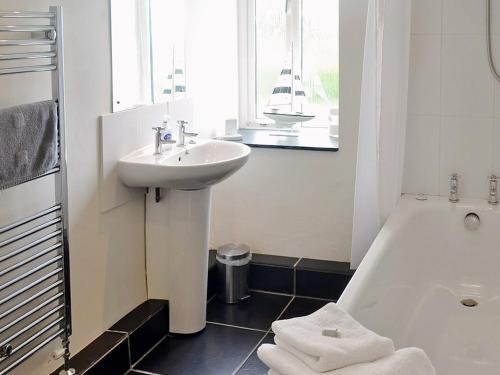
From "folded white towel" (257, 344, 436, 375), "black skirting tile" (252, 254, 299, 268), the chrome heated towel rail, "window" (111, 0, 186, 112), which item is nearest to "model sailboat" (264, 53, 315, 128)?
"window" (111, 0, 186, 112)

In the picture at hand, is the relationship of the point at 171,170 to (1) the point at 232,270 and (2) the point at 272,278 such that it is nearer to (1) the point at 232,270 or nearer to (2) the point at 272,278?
(1) the point at 232,270

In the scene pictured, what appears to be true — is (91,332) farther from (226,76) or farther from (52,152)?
(226,76)

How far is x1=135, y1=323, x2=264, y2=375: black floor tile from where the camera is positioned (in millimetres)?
3035

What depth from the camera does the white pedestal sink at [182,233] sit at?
10.5 feet

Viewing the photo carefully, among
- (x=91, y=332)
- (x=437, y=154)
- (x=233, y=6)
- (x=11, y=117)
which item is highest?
(x=233, y=6)

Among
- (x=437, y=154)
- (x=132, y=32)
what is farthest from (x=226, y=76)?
(x=437, y=154)

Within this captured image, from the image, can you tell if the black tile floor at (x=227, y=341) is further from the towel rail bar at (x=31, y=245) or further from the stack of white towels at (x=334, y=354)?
the stack of white towels at (x=334, y=354)

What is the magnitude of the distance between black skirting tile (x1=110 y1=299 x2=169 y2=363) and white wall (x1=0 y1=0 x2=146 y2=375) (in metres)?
0.07

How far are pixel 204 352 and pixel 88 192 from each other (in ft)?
2.78

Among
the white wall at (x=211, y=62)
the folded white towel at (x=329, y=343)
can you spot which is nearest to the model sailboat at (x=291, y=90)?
the white wall at (x=211, y=62)

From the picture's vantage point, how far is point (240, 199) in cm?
385

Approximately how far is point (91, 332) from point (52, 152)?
0.86 metres

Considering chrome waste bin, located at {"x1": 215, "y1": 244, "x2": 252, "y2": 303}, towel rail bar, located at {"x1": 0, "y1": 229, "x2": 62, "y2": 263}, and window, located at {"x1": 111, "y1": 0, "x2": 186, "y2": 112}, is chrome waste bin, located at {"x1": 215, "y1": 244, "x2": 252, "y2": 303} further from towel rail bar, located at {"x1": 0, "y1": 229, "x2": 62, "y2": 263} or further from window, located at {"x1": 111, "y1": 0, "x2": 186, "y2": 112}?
towel rail bar, located at {"x1": 0, "y1": 229, "x2": 62, "y2": 263}

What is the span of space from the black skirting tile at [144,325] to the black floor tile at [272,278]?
1.98ft
